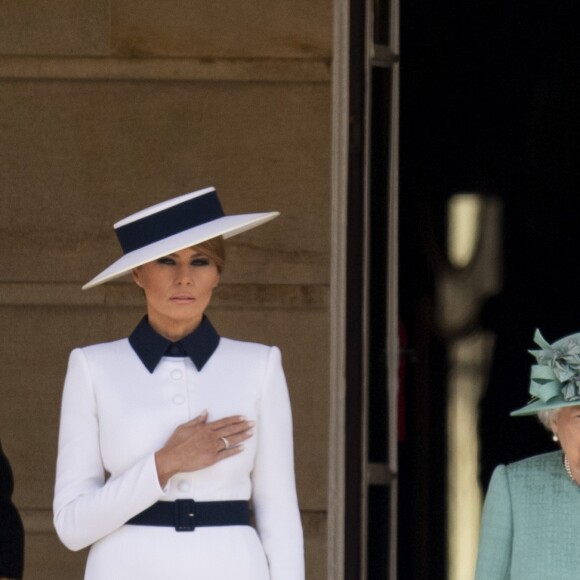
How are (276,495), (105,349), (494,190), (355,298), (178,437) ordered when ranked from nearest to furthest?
(178,437) < (276,495) < (105,349) < (355,298) < (494,190)

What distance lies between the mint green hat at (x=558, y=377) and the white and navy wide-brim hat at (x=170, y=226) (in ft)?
2.59

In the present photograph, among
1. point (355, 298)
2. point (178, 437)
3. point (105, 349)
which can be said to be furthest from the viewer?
point (355, 298)

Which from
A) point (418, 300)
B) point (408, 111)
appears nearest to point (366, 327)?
point (418, 300)

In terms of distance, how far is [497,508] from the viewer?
4.37 meters

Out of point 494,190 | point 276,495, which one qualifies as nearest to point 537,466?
point 276,495

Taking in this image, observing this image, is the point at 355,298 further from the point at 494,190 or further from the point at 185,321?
the point at 185,321

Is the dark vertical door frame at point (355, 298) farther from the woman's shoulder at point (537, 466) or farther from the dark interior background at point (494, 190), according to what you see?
the woman's shoulder at point (537, 466)

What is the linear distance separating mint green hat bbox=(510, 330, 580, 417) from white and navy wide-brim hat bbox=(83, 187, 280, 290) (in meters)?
0.79

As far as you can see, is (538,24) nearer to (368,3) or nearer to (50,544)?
(368,3)

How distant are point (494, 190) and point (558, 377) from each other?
232cm

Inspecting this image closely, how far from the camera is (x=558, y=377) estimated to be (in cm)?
424

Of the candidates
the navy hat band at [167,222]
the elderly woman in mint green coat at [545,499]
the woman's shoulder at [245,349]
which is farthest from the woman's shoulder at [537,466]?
the navy hat band at [167,222]

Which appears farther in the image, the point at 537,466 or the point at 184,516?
the point at 537,466

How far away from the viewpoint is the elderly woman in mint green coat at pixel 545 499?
13.9ft
